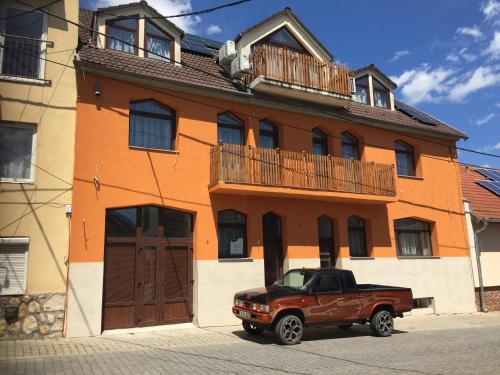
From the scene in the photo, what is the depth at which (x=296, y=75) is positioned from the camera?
1598 centimetres

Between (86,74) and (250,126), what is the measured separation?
5.54 m

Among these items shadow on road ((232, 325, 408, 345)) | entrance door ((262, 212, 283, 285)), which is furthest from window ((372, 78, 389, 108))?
shadow on road ((232, 325, 408, 345))

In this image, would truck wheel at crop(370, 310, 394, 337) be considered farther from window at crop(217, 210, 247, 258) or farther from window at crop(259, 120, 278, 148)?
window at crop(259, 120, 278, 148)

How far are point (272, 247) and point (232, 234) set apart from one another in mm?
1667

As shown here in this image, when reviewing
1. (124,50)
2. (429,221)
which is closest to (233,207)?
(124,50)

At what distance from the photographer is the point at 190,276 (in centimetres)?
1347

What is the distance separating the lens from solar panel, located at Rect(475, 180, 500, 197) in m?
21.4

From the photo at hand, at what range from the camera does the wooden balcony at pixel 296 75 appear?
15.3m

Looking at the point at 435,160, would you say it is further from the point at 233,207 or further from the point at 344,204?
the point at 233,207

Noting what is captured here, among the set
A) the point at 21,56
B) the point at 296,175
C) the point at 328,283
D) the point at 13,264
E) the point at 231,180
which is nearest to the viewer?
the point at 13,264

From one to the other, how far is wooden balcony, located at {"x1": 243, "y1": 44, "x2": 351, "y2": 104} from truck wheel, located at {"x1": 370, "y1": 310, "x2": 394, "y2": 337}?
26.0 feet

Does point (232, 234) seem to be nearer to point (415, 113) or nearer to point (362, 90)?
point (362, 90)

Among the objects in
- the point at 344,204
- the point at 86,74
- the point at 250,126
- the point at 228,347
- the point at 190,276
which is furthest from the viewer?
the point at 344,204

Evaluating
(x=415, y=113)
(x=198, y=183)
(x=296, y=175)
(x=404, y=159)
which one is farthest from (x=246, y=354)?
(x=415, y=113)
